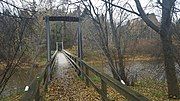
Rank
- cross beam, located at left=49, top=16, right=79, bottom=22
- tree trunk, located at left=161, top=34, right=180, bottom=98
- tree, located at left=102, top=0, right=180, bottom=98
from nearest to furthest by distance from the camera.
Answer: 1. tree, located at left=102, top=0, right=180, bottom=98
2. tree trunk, located at left=161, top=34, right=180, bottom=98
3. cross beam, located at left=49, top=16, right=79, bottom=22

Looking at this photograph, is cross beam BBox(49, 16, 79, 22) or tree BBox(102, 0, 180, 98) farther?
cross beam BBox(49, 16, 79, 22)

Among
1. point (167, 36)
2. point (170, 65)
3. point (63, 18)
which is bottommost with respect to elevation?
point (170, 65)

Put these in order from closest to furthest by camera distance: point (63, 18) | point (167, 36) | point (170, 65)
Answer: point (167, 36)
point (170, 65)
point (63, 18)

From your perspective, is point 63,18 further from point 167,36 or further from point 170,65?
point 170,65

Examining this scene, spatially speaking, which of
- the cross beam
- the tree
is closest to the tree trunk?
the tree

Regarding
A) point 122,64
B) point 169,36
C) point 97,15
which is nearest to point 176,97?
point 169,36

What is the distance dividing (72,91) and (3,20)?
123 inches

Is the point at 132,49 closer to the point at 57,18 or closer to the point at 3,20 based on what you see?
the point at 57,18

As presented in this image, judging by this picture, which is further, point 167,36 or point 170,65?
point 170,65

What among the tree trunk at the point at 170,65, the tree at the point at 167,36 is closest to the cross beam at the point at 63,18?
the tree at the point at 167,36

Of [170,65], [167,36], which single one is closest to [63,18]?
[167,36]

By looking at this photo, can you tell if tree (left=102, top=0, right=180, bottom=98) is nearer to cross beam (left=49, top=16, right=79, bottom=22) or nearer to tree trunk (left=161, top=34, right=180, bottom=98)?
tree trunk (left=161, top=34, right=180, bottom=98)

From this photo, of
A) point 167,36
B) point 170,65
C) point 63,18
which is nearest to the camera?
point 167,36

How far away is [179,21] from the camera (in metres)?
14.7
